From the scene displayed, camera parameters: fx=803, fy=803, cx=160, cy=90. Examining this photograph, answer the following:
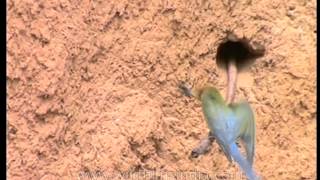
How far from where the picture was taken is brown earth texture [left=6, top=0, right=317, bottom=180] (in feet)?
5.70

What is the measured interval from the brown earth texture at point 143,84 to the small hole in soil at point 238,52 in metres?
0.02

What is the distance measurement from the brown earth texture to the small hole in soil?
2 centimetres

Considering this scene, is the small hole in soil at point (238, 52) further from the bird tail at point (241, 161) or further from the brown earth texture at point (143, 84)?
the bird tail at point (241, 161)

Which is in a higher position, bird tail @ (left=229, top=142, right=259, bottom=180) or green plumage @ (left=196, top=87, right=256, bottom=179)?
green plumage @ (left=196, top=87, right=256, bottom=179)

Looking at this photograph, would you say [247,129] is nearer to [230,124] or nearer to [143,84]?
[230,124]

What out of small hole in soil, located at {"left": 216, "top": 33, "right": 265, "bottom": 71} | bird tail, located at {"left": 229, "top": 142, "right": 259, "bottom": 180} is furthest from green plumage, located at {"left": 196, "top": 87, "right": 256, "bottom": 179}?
small hole in soil, located at {"left": 216, "top": 33, "right": 265, "bottom": 71}

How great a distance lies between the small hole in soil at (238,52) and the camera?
1.93 metres

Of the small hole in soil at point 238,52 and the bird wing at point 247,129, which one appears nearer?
the bird wing at point 247,129

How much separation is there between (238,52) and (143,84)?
11.6 inches

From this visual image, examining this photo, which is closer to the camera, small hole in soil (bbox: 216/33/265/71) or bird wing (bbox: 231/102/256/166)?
bird wing (bbox: 231/102/256/166)

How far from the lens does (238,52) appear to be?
1.99 metres

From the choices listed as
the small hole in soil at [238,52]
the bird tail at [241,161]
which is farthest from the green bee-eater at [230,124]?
the small hole in soil at [238,52]

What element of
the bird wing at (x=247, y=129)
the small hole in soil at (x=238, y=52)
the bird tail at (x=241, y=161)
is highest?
the small hole in soil at (x=238, y=52)

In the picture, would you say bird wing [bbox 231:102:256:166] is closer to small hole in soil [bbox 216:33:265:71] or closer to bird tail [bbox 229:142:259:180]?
bird tail [bbox 229:142:259:180]
